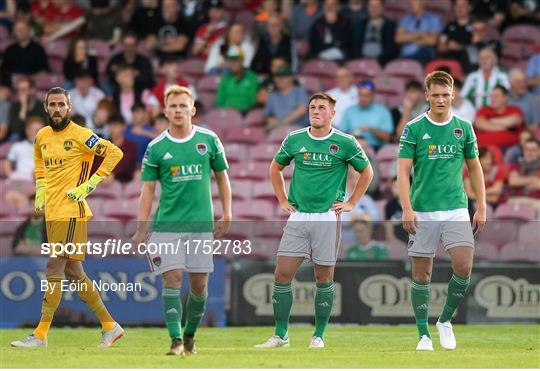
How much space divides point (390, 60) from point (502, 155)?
2.95 metres

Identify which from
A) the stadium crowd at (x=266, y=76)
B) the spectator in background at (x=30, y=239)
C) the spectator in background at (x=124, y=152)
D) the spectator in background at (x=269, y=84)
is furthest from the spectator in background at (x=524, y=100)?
the spectator in background at (x=30, y=239)

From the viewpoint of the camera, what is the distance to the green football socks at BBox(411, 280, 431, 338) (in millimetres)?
Answer: 12008

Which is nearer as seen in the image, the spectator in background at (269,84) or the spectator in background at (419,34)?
the spectator in background at (269,84)

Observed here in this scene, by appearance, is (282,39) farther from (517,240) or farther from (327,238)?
(327,238)

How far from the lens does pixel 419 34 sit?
21.0 m

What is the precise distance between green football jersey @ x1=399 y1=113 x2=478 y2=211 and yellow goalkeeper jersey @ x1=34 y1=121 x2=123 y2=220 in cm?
246

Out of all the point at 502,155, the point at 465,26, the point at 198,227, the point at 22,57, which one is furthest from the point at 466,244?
the point at 22,57

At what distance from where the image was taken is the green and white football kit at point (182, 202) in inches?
444

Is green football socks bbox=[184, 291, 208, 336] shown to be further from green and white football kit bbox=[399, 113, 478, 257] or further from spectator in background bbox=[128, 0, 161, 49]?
spectator in background bbox=[128, 0, 161, 49]

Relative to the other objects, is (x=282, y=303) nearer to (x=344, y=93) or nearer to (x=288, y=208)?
(x=288, y=208)

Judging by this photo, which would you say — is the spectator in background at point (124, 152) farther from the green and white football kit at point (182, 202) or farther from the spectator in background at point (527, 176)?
the green and white football kit at point (182, 202)

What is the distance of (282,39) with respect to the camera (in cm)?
2111

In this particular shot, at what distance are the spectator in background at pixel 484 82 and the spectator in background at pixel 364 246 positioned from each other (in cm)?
444

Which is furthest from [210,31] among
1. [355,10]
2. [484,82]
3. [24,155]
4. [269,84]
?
[484,82]
